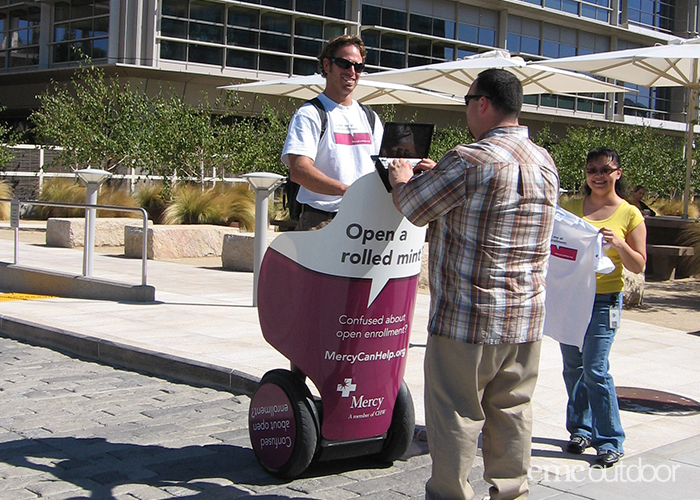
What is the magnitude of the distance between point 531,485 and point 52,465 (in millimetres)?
2427

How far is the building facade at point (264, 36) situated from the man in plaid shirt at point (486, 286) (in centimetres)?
2730

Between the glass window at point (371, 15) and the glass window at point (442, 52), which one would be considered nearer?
the glass window at point (371, 15)

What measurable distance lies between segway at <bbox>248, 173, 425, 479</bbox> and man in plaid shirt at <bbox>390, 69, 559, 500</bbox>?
0.45m

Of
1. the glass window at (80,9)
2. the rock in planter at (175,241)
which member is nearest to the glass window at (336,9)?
the glass window at (80,9)

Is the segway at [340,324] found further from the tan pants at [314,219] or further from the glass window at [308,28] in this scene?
the glass window at [308,28]

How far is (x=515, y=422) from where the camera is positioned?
344 cm

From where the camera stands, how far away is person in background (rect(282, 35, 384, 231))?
4180 mm

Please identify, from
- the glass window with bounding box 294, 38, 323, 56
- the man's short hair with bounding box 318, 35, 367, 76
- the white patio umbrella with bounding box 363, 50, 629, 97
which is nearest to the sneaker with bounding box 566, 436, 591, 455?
the man's short hair with bounding box 318, 35, 367, 76

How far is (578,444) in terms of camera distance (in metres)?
4.80

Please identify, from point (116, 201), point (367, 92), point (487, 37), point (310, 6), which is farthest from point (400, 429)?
point (487, 37)

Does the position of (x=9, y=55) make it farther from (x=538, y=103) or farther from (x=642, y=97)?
(x=642, y=97)

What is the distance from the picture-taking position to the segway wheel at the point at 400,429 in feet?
14.3

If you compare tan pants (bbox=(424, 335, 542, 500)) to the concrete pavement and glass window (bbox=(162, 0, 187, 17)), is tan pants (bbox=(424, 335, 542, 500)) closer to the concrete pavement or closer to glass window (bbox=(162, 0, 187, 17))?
the concrete pavement

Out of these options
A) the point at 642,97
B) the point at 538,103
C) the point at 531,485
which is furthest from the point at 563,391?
the point at 642,97
